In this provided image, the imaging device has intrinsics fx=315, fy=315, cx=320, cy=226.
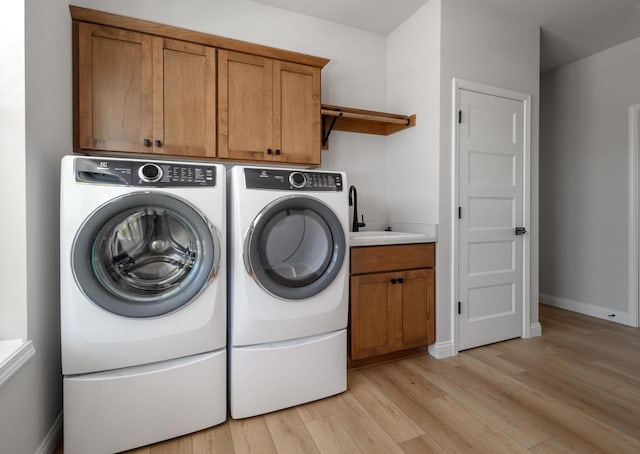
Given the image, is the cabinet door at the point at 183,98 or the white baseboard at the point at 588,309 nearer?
the cabinet door at the point at 183,98

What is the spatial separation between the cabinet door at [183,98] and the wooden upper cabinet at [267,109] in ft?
0.22

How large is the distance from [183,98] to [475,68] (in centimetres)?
206

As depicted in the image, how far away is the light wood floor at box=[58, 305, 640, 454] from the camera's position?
1.36 metres

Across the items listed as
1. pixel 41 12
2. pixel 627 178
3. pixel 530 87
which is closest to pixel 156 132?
pixel 41 12

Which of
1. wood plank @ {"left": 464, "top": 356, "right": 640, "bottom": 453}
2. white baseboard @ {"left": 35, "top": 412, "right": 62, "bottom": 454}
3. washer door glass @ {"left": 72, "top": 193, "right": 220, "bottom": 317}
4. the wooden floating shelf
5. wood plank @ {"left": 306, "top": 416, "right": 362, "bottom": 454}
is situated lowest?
wood plank @ {"left": 306, "top": 416, "right": 362, "bottom": 454}

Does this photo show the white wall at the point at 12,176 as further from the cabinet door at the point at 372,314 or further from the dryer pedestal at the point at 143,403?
the cabinet door at the point at 372,314

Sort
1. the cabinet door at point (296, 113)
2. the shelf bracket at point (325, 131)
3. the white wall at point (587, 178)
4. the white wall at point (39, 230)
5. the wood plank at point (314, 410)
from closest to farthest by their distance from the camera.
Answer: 1. the white wall at point (39, 230)
2. the wood plank at point (314, 410)
3. the cabinet door at point (296, 113)
4. the shelf bracket at point (325, 131)
5. the white wall at point (587, 178)

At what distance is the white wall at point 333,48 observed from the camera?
215 cm

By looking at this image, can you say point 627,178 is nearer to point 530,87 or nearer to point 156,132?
point 530,87

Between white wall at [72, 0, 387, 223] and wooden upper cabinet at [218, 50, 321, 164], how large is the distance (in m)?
0.42

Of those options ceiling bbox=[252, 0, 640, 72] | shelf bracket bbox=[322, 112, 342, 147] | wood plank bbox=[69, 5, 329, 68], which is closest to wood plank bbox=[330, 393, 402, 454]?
shelf bracket bbox=[322, 112, 342, 147]

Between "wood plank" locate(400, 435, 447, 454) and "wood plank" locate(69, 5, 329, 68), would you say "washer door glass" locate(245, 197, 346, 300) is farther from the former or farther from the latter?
"wood plank" locate(69, 5, 329, 68)

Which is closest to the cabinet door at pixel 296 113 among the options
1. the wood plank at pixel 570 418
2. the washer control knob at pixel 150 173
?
the washer control knob at pixel 150 173

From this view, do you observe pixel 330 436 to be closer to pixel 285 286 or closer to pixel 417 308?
pixel 285 286
